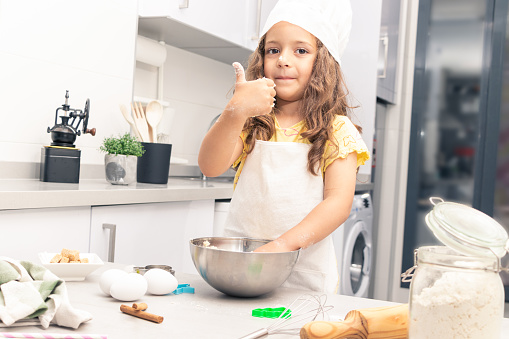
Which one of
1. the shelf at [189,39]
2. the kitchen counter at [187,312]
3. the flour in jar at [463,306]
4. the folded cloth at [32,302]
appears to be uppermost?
the shelf at [189,39]

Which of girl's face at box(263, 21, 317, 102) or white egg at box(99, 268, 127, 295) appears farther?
girl's face at box(263, 21, 317, 102)

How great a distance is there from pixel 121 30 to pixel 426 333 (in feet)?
6.45

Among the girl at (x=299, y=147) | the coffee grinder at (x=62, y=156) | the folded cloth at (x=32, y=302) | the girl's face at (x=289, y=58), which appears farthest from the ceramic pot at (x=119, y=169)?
the folded cloth at (x=32, y=302)

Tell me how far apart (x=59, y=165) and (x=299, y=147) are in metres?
0.87

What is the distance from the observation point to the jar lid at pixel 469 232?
0.60 metres

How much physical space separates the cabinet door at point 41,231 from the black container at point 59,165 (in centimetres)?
26

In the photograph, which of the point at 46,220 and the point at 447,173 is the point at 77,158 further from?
the point at 447,173

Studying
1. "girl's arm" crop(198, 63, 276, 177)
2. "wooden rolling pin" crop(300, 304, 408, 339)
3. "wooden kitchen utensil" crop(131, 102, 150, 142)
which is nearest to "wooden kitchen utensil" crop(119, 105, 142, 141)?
"wooden kitchen utensil" crop(131, 102, 150, 142)

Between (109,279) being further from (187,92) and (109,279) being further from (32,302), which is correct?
(187,92)

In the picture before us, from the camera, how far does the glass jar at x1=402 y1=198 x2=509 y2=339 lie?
0.59 metres

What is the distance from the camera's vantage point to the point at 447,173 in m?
3.88

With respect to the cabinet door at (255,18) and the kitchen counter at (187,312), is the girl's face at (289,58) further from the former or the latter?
the cabinet door at (255,18)

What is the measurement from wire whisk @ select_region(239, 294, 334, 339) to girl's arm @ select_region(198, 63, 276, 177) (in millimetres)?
329

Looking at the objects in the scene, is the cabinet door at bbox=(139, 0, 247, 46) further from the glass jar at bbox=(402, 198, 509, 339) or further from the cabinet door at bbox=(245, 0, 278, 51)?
the glass jar at bbox=(402, 198, 509, 339)
